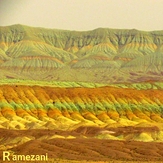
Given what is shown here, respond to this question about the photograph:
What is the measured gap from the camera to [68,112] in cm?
11812

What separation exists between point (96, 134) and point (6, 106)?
3260cm

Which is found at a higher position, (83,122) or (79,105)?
(79,105)

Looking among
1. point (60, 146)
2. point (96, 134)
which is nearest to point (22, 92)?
point (96, 134)

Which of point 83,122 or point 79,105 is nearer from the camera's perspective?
point 83,122

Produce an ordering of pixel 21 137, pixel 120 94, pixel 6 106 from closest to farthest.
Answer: pixel 21 137, pixel 6 106, pixel 120 94

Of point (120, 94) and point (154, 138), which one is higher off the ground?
point (120, 94)

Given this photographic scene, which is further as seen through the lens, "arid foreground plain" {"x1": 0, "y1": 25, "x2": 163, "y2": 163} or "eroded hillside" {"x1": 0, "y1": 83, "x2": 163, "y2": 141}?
"eroded hillside" {"x1": 0, "y1": 83, "x2": 163, "y2": 141}

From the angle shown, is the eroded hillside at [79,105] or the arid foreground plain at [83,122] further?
the eroded hillside at [79,105]

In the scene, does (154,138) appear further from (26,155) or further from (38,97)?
(38,97)

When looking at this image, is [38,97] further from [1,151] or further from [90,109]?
[1,151]

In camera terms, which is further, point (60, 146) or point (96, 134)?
point (96, 134)

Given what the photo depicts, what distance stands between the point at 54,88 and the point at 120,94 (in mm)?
16665

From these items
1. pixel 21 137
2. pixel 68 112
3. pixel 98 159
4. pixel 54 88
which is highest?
pixel 54 88

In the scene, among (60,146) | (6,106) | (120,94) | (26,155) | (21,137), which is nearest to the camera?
(26,155)
